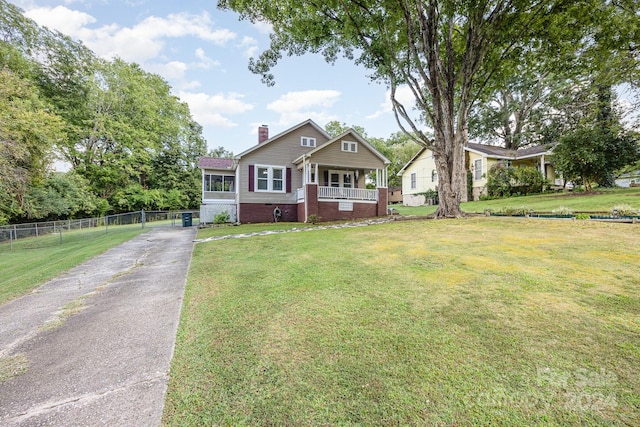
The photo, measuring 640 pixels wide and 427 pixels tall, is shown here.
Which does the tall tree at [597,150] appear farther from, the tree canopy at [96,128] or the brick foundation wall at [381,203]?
the tree canopy at [96,128]

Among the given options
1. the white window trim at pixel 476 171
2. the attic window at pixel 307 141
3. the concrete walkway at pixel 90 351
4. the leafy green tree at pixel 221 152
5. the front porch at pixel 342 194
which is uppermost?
the leafy green tree at pixel 221 152

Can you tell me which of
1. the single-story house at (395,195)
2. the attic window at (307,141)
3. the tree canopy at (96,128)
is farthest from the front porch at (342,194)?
the single-story house at (395,195)

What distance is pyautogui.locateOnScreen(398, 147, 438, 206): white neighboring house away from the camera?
26.0m

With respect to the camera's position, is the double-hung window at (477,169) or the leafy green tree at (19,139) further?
the double-hung window at (477,169)

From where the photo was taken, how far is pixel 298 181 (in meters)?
17.4

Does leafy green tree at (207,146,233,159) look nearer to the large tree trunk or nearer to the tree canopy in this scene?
the tree canopy

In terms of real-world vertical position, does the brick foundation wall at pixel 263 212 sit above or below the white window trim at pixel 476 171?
below

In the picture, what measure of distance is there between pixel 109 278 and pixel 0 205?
16.7 metres

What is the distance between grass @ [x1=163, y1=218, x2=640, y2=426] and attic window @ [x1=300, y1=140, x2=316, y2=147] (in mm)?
14080

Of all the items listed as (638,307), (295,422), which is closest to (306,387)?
(295,422)

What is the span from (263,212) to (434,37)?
12.3 metres

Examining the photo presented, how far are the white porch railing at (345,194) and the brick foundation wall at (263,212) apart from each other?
2367 mm

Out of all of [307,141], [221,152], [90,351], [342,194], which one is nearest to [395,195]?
[307,141]

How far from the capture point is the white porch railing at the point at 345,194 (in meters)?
15.9
